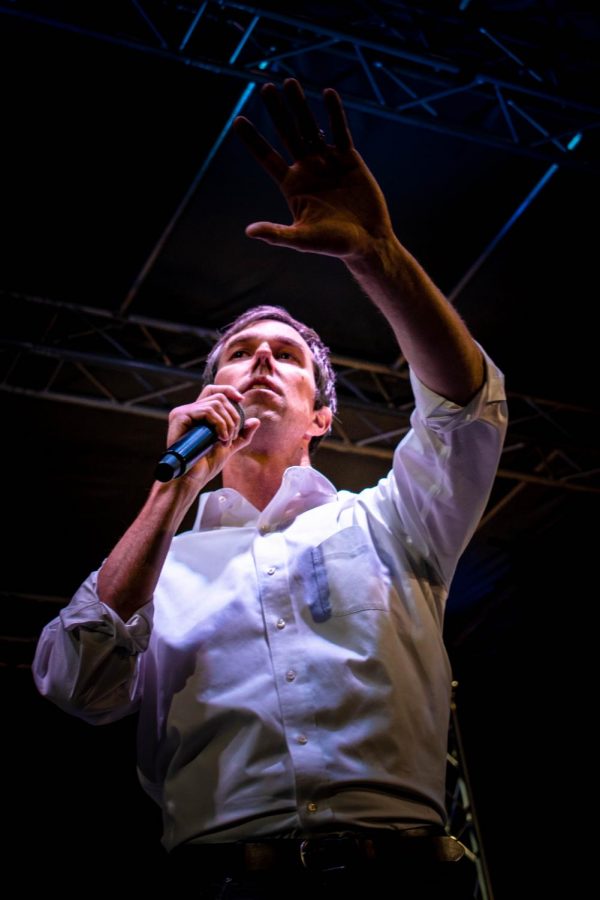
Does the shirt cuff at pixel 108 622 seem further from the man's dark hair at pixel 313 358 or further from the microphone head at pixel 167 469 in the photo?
the man's dark hair at pixel 313 358

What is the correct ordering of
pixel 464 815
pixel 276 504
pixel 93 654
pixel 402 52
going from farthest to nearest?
pixel 464 815 < pixel 402 52 < pixel 276 504 < pixel 93 654

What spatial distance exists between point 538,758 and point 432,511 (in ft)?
19.3

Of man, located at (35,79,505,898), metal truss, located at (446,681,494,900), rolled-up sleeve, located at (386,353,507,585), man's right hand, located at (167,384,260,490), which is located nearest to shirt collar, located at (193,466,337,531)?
man, located at (35,79,505,898)

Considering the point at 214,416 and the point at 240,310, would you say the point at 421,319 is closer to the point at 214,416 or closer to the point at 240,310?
the point at 214,416

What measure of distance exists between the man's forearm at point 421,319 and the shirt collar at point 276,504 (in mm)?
410

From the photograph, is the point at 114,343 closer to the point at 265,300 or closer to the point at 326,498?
the point at 265,300

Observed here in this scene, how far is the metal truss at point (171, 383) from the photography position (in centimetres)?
448

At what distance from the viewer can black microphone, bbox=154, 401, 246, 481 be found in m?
1.40

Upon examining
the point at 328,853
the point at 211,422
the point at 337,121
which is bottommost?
the point at 328,853

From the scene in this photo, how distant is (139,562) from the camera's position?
4.64 ft

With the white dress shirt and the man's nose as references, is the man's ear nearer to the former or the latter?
the man's nose

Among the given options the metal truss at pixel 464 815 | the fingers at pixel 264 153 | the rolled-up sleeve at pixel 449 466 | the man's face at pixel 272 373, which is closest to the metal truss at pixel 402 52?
the man's face at pixel 272 373

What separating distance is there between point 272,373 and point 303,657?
907mm

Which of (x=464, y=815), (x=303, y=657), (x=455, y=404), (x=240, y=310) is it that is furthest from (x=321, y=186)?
(x=464, y=815)
